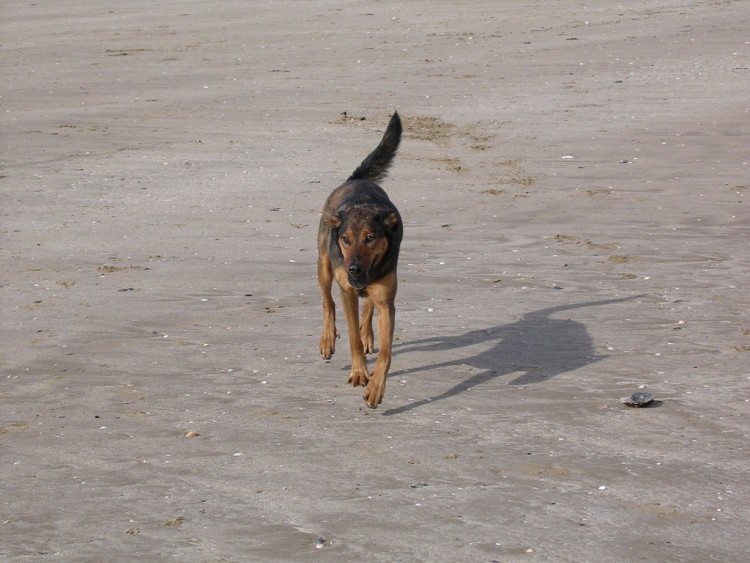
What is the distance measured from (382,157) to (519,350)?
1673 millimetres

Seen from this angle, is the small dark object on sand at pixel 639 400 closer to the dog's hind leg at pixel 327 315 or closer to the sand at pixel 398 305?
the sand at pixel 398 305

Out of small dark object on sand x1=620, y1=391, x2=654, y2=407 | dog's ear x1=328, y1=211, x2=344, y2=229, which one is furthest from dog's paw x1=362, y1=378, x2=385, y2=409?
small dark object on sand x1=620, y1=391, x2=654, y2=407

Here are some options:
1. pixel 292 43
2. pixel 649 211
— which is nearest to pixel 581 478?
pixel 649 211

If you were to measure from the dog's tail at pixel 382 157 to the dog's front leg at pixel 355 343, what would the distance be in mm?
1611

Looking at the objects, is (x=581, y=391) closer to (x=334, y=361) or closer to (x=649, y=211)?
(x=334, y=361)

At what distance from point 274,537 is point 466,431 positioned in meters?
1.61

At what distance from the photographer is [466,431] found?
6.65 metres

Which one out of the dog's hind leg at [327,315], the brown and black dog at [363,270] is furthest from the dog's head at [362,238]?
the dog's hind leg at [327,315]

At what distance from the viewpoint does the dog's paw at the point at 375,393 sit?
691cm

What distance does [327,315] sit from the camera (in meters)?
7.76

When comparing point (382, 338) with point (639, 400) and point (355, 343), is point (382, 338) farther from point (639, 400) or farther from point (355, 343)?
point (639, 400)

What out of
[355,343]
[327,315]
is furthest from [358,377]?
[327,315]

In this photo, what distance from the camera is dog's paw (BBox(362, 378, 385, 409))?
691cm

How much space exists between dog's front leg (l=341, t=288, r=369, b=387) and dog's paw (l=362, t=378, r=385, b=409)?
12.7 inches
